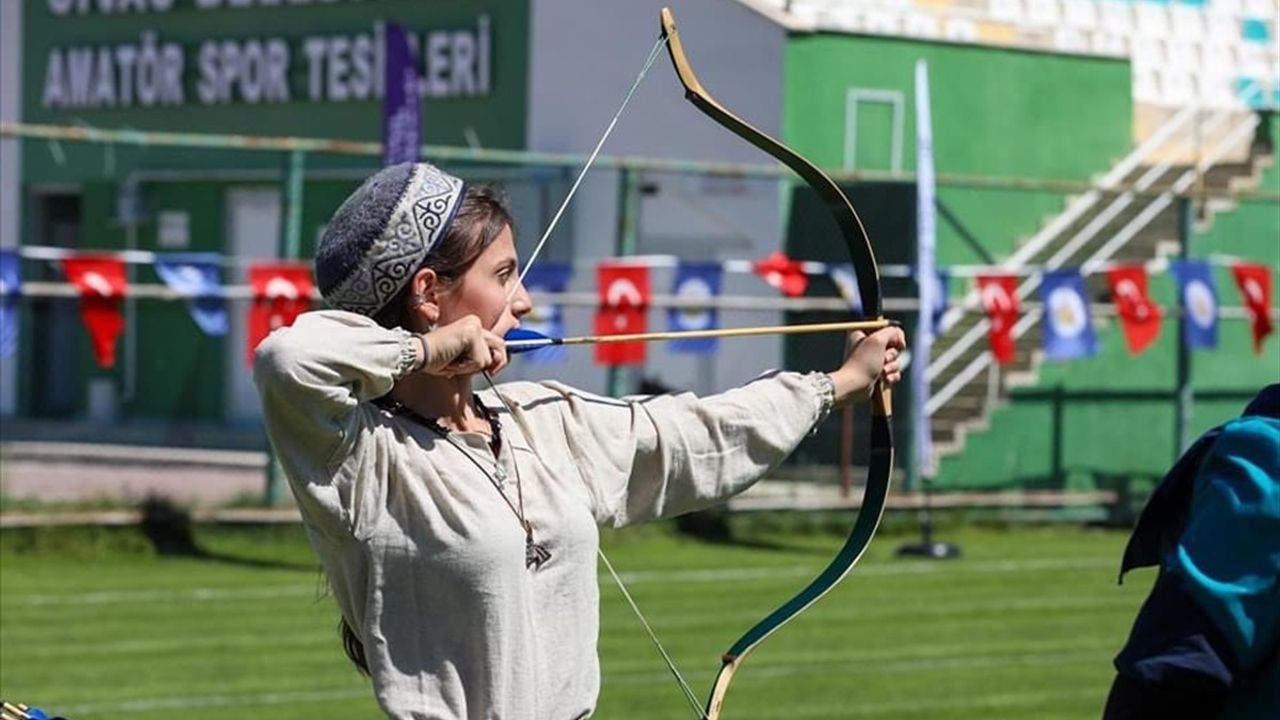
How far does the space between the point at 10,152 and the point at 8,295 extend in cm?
1135

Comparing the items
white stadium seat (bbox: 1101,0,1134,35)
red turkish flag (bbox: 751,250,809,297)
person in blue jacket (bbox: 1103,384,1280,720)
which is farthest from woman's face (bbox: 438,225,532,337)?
white stadium seat (bbox: 1101,0,1134,35)

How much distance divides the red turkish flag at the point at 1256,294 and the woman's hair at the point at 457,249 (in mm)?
14820

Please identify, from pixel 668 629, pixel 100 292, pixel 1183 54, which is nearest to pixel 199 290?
pixel 100 292

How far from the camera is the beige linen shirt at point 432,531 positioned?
3.42 metres

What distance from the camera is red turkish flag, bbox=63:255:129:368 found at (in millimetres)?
14023

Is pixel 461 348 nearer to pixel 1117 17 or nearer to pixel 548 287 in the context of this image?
pixel 548 287

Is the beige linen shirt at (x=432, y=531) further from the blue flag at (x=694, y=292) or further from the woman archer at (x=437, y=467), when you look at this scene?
the blue flag at (x=694, y=292)

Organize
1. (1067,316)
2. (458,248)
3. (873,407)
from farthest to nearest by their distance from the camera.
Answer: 1. (1067,316)
2. (873,407)
3. (458,248)

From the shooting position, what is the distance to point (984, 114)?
22.3m

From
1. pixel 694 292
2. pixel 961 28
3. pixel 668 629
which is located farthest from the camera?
pixel 961 28

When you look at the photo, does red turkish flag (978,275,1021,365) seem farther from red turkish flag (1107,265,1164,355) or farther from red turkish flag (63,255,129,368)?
red turkish flag (63,255,129,368)

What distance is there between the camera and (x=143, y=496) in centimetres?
1516

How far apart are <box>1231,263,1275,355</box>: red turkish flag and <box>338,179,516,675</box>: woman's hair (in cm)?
1482

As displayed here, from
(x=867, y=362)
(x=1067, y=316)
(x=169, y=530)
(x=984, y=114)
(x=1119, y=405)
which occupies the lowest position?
(x=169, y=530)
